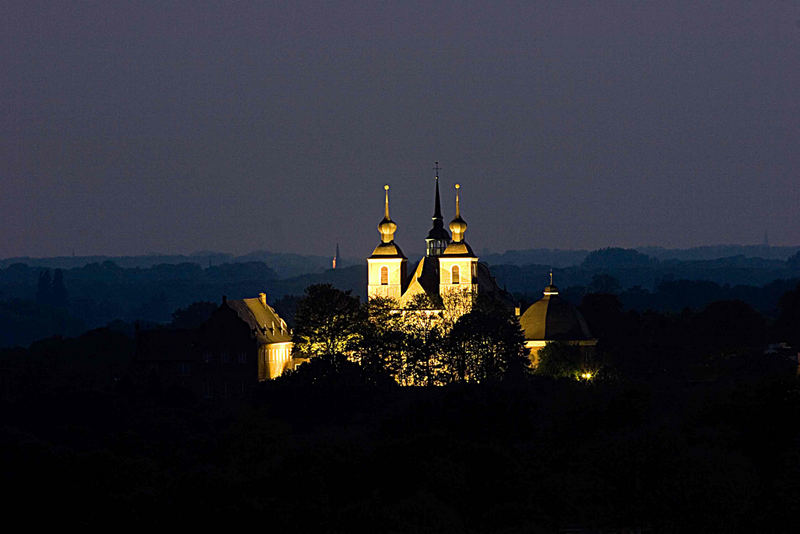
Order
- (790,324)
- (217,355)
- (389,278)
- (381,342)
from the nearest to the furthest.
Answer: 1. (381,342)
2. (217,355)
3. (389,278)
4. (790,324)

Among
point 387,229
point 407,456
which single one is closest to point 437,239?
point 387,229

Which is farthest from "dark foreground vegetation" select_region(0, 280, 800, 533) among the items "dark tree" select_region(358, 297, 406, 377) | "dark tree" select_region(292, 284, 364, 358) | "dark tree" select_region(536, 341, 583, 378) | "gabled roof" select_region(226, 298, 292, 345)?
"gabled roof" select_region(226, 298, 292, 345)

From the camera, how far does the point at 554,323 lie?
4245 inches

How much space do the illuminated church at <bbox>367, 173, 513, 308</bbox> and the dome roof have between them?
4030 millimetres

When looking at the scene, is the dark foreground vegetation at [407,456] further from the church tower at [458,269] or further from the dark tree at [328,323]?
the church tower at [458,269]

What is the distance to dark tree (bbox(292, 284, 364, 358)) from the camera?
99.5 metres

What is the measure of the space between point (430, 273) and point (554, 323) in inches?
431

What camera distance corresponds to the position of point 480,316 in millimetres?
97312

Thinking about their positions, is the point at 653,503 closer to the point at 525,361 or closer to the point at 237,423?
the point at 237,423

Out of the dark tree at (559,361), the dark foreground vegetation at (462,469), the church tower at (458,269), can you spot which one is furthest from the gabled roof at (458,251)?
the dark foreground vegetation at (462,469)

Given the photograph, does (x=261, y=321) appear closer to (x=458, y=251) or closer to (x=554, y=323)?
(x=458, y=251)

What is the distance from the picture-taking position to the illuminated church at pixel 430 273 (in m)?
111

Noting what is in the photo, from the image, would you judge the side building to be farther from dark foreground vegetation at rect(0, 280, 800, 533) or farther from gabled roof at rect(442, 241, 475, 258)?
gabled roof at rect(442, 241, 475, 258)

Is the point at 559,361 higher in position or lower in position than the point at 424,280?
lower
